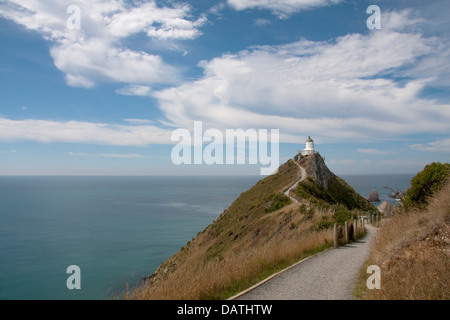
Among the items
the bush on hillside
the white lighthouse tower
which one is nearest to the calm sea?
the bush on hillside

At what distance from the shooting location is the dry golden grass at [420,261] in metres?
5.18

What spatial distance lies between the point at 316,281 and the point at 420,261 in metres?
2.62

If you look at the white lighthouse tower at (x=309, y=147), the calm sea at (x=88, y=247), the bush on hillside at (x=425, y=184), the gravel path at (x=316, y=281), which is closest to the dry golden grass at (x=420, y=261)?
the gravel path at (x=316, y=281)

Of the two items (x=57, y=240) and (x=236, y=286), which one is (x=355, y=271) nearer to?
(x=236, y=286)

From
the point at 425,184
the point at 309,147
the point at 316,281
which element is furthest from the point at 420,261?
the point at 309,147

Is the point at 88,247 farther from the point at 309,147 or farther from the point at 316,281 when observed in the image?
the point at 316,281

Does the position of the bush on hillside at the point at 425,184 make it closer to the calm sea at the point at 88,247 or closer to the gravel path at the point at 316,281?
the gravel path at the point at 316,281

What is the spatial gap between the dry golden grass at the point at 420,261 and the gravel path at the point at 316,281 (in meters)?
0.59

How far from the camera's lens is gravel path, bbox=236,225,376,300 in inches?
263
